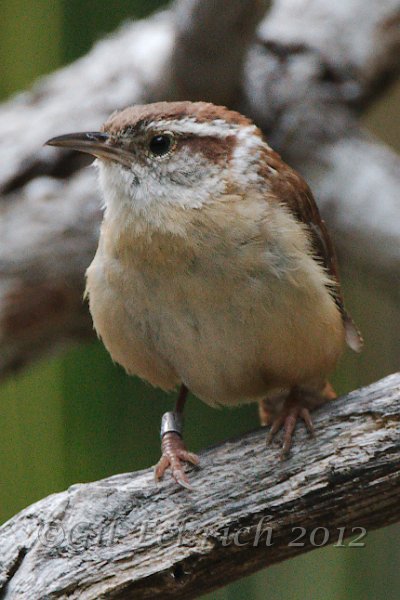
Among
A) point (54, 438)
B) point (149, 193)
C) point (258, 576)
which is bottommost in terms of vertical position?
point (258, 576)

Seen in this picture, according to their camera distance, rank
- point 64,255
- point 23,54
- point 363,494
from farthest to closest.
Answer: point 23,54 < point 64,255 < point 363,494

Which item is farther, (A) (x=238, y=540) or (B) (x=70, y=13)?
(B) (x=70, y=13)

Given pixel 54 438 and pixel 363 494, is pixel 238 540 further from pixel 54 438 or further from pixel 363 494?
pixel 54 438

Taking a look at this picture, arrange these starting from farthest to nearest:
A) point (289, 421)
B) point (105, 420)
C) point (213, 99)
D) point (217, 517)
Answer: point (213, 99) → point (105, 420) → point (289, 421) → point (217, 517)

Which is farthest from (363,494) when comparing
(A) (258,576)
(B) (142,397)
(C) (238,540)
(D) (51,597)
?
(B) (142,397)

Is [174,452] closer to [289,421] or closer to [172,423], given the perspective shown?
[172,423]

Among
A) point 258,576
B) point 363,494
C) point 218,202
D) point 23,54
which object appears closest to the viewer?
point 363,494

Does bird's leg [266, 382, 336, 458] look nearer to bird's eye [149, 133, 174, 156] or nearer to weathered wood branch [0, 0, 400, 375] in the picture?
bird's eye [149, 133, 174, 156]

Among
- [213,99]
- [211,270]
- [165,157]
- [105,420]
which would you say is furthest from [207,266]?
[213,99]
